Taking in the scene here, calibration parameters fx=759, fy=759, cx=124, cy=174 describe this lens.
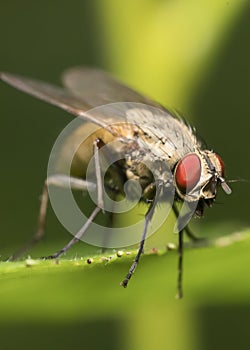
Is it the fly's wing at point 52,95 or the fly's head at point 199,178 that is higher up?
the fly's wing at point 52,95

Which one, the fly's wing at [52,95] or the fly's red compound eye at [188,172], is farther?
the fly's wing at [52,95]

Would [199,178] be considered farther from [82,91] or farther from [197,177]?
[82,91]

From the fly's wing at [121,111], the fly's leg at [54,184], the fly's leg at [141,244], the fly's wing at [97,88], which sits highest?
the fly's wing at [97,88]

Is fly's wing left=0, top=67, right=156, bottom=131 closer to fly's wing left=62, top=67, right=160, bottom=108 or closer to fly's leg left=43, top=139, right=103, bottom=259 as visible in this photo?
fly's wing left=62, top=67, right=160, bottom=108

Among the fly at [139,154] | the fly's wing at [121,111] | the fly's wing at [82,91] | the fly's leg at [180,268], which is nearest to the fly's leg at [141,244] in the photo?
the fly at [139,154]

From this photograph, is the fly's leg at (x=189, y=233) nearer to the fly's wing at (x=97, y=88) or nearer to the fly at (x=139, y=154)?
the fly at (x=139, y=154)

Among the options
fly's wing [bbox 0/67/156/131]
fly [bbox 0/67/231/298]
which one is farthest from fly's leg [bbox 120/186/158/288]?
fly's wing [bbox 0/67/156/131]

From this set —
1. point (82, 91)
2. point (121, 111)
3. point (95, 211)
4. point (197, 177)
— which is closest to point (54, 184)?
point (95, 211)
